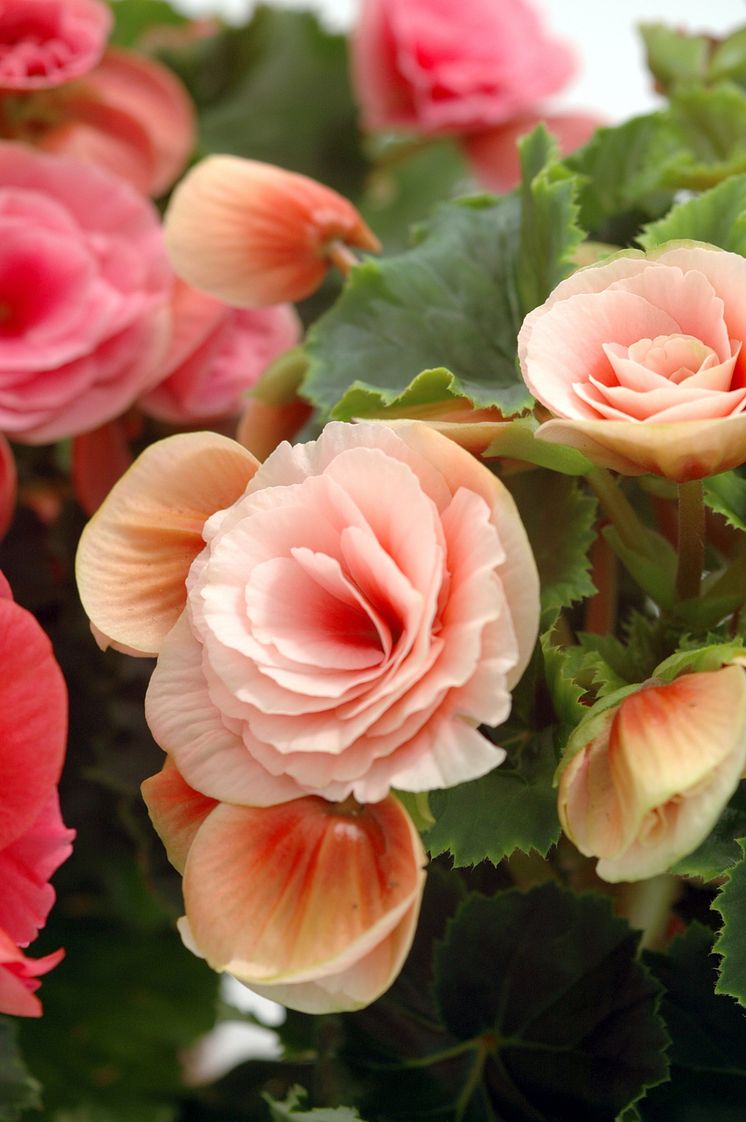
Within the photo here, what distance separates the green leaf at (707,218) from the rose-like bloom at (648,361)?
76 millimetres

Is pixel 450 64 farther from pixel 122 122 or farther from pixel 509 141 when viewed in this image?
pixel 122 122

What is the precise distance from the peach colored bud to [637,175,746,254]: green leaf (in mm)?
140

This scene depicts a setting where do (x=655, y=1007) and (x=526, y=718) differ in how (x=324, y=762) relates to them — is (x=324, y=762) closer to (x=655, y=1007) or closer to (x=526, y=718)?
(x=526, y=718)

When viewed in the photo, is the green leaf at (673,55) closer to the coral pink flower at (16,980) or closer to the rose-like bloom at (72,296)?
the rose-like bloom at (72,296)

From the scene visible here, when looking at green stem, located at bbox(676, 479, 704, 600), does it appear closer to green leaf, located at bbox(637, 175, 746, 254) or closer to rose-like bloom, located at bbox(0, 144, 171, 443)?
green leaf, located at bbox(637, 175, 746, 254)

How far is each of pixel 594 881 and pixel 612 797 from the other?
189 millimetres

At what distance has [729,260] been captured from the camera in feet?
1.13

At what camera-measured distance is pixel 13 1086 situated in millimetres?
489

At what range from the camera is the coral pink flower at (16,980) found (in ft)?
1.15

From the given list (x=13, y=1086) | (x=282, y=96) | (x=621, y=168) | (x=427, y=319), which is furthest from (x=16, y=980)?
(x=282, y=96)

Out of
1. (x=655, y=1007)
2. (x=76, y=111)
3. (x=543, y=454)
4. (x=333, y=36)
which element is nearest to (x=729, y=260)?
(x=543, y=454)

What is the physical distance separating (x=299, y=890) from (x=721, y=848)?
14 centimetres

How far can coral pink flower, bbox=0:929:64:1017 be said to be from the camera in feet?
1.15

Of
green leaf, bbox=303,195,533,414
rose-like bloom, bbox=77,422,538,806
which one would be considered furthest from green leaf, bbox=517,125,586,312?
rose-like bloom, bbox=77,422,538,806
